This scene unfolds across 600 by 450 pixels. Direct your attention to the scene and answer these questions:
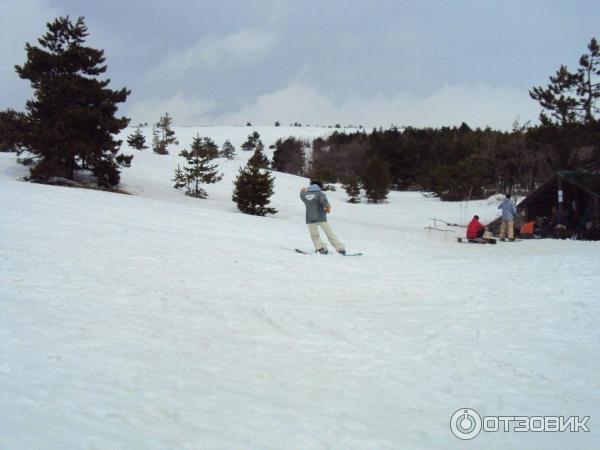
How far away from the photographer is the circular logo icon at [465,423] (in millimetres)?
3281

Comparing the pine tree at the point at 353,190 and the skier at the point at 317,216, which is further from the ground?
the pine tree at the point at 353,190

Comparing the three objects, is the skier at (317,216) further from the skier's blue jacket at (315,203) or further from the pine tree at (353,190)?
the pine tree at (353,190)

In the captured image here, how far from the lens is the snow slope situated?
303cm

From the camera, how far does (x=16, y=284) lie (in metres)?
6.34

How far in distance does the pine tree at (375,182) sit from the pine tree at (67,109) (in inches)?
868

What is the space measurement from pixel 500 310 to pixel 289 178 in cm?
4587

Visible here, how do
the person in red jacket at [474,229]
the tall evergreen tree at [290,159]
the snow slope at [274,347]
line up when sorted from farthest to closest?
1. the tall evergreen tree at [290,159]
2. the person in red jacket at [474,229]
3. the snow slope at [274,347]

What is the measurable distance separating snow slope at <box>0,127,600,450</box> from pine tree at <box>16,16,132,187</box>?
16986 millimetres

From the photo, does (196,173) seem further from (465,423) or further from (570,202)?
(465,423)

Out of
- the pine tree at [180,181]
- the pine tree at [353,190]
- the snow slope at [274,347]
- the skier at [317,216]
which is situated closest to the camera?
the snow slope at [274,347]

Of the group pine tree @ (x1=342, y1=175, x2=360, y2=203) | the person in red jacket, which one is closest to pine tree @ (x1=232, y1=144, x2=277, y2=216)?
the person in red jacket

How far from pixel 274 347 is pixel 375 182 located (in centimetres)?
3883

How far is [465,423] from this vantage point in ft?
11.3

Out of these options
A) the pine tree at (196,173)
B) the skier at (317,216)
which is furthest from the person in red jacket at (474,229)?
the pine tree at (196,173)
